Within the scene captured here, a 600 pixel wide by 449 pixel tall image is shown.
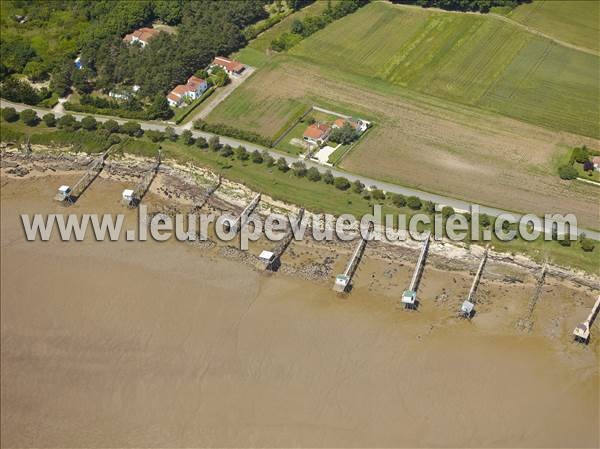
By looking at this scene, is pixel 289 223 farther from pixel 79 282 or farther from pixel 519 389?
pixel 519 389

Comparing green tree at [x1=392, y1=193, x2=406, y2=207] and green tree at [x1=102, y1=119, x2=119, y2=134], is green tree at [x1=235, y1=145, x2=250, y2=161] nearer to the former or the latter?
green tree at [x1=102, y1=119, x2=119, y2=134]

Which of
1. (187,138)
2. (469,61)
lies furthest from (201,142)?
(469,61)

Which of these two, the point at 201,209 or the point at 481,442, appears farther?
the point at 201,209

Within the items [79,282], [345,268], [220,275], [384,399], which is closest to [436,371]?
[384,399]

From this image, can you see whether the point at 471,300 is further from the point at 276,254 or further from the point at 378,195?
the point at 276,254

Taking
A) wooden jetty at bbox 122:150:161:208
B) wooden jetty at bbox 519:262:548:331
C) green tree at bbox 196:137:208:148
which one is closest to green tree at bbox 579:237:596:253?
wooden jetty at bbox 519:262:548:331
